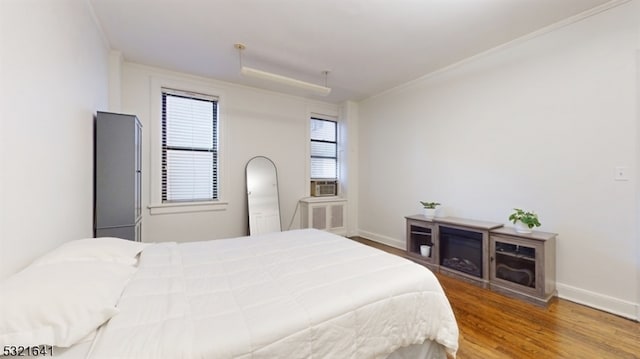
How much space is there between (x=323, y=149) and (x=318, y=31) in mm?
2708

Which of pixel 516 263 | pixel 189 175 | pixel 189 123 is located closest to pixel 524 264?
pixel 516 263

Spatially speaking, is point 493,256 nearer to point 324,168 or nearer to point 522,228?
point 522,228

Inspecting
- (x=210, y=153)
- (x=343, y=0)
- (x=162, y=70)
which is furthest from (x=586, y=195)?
(x=162, y=70)

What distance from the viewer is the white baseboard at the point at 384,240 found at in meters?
4.24

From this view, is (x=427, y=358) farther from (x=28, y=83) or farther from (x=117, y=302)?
(x=28, y=83)

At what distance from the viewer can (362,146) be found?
5113 millimetres

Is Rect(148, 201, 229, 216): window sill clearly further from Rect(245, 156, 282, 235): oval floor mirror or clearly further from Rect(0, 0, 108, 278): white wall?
Rect(0, 0, 108, 278): white wall

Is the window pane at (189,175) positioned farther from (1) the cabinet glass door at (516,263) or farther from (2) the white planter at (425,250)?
(1) the cabinet glass door at (516,263)

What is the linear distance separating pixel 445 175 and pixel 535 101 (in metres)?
1.28

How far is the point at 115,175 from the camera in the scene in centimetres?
240

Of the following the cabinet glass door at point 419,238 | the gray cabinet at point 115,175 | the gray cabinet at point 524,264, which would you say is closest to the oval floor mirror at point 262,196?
the gray cabinet at point 115,175

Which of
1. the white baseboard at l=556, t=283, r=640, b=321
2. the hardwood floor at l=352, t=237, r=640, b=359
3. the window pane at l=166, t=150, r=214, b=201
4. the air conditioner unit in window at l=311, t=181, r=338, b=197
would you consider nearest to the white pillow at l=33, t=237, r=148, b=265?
the window pane at l=166, t=150, r=214, b=201

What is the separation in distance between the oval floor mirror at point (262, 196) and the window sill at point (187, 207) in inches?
17.4

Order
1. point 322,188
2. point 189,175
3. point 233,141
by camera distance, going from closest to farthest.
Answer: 1. point 189,175
2. point 233,141
3. point 322,188
